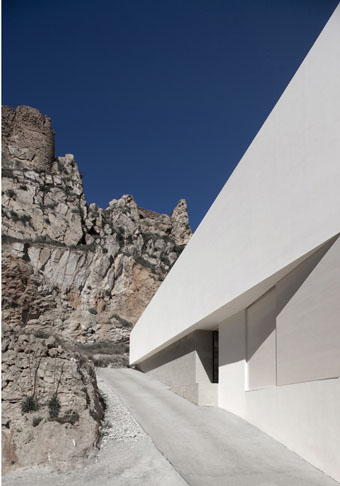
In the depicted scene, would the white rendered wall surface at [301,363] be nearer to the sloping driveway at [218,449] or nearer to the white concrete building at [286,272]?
the white concrete building at [286,272]

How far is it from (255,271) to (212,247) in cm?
357

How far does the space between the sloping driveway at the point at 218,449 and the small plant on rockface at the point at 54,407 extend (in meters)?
2.28

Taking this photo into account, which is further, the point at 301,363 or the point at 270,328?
the point at 270,328

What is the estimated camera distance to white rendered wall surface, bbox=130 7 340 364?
8.03 meters

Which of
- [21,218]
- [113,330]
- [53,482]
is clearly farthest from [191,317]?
[21,218]

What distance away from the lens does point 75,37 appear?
11844mm

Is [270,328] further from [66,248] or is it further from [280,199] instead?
[66,248]

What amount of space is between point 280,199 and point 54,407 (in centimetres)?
634

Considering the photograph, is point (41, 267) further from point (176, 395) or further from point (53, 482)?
point (53, 482)

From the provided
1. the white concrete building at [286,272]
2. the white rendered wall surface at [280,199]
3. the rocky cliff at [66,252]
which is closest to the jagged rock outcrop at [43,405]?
the white concrete building at [286,272]

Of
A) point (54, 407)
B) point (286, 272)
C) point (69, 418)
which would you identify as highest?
point (286, 272)

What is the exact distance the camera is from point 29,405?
963 centimetres

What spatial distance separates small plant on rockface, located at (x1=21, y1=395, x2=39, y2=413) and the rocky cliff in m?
22.9

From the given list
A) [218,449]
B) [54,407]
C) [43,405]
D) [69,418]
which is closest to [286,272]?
[218,449]
